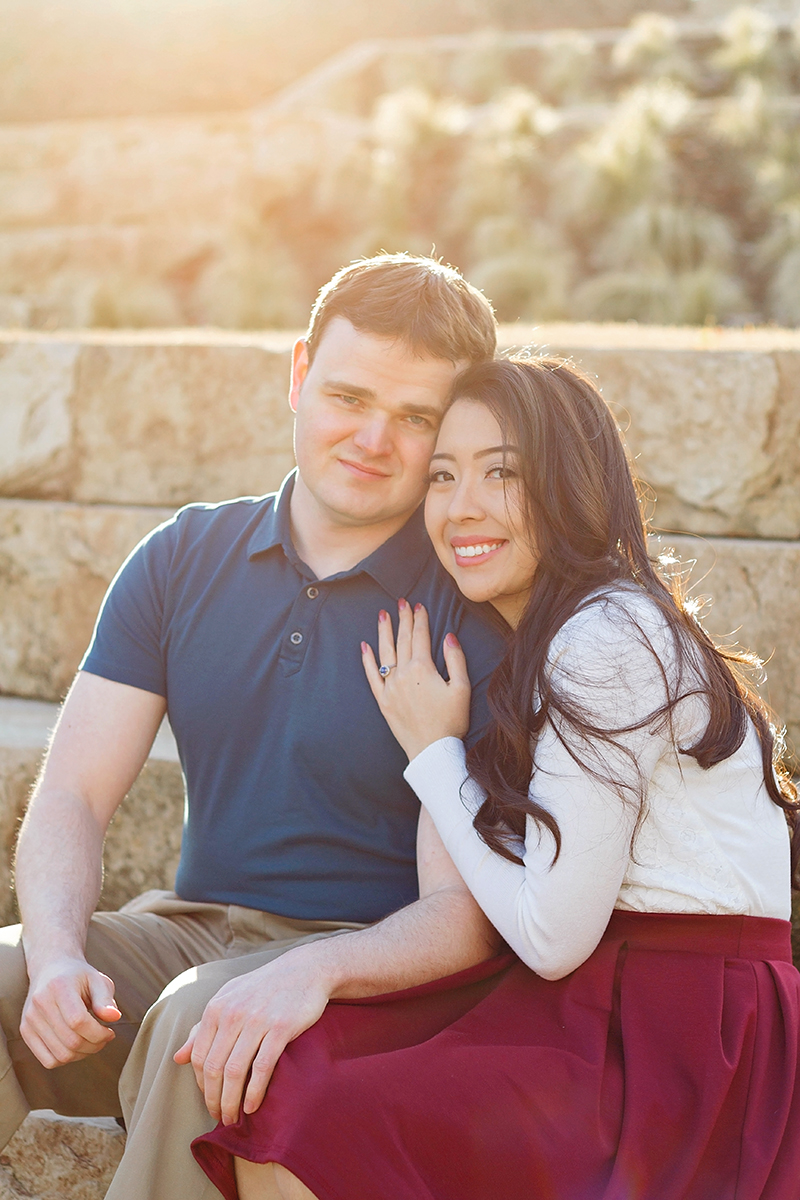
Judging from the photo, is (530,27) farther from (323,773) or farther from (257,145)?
(323,773)

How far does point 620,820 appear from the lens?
59.6 inches

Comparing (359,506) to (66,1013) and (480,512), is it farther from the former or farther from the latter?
(66,1013)

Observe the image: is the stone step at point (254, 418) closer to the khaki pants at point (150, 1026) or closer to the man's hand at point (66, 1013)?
the khaki pants at point (150, 1026)

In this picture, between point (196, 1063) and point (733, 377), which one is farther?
point (733, 377)

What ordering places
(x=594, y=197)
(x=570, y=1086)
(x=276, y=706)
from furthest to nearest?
(x=594, y=197) < (x=276, y=706) < (x=570, y=1086)

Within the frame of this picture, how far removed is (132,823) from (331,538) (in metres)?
0.97

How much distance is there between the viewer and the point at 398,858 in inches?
73.5

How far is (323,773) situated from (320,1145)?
642mm

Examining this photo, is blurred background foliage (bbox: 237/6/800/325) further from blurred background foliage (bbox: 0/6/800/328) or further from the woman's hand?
the woman's hand

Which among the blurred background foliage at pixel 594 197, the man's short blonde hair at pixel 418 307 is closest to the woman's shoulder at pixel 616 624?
the man's short blonde hair at pixel 418 307

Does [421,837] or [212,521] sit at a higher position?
[212,521]

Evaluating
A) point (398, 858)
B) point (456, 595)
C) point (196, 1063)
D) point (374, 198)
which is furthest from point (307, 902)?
point (374, 198)

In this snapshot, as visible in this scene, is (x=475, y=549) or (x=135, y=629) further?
(x=135, y=629)

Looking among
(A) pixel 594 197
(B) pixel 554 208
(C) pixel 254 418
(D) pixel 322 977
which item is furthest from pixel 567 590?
(B) pixel 554 208
